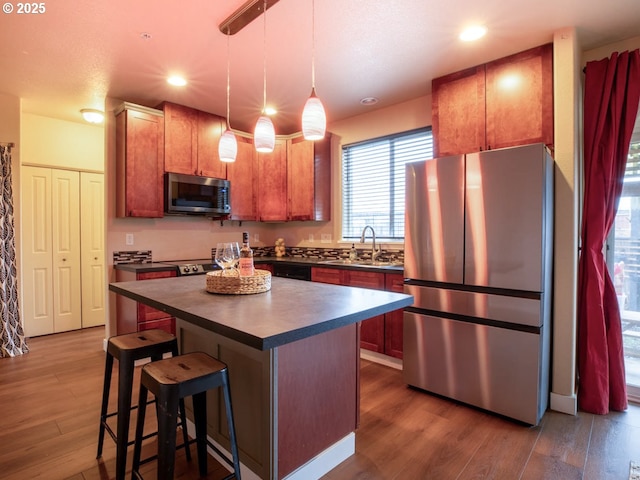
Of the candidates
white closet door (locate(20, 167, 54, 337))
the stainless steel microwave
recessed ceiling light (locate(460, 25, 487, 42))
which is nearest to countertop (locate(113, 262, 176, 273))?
the stainless steel microwave

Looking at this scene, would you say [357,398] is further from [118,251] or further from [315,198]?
[118,251]

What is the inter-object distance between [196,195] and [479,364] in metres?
Result: 3.11

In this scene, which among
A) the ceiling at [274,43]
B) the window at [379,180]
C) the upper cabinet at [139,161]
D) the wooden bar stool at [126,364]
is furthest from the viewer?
the window at [379,180]

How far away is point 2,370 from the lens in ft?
10.4

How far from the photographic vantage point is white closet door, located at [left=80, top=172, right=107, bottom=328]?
4.55 meters

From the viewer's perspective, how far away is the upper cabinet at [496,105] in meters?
2.53

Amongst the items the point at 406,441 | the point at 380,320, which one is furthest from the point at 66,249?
the point at 406,441

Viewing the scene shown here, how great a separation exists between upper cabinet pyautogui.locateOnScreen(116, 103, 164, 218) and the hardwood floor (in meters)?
1.68

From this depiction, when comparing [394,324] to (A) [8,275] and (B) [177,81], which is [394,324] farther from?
(A) [8,275]

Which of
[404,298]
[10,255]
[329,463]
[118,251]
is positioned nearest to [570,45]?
[404,298]

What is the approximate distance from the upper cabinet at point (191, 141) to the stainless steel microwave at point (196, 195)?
0.34 ft

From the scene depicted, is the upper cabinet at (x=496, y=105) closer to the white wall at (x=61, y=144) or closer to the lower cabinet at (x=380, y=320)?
the lower cabinet at (x=380, y=320)

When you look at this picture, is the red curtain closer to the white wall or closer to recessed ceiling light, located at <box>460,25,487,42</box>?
recessed ceiling light, located at <box>460,25,487,42</box>

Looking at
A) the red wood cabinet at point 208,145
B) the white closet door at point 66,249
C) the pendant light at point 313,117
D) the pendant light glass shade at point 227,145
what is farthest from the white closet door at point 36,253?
the pendant light at point 313,117
